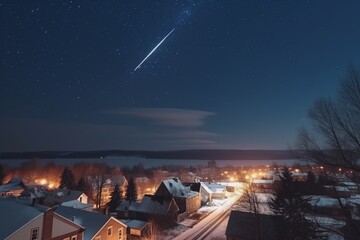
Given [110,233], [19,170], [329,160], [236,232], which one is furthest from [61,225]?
[19,170]

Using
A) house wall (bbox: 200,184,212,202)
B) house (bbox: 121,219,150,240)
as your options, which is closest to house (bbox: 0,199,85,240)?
house (bbox: 121,219,150,240)

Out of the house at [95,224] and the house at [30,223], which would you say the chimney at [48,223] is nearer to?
the house at [30,223]

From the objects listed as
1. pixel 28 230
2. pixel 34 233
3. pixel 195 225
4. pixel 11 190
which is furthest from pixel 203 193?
pixel 11 190

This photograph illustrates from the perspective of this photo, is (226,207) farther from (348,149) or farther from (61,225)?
(348,149)

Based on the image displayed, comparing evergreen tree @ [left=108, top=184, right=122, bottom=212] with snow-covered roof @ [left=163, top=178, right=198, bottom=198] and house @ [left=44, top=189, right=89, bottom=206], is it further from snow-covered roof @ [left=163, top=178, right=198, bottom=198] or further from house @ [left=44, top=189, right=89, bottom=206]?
snow-covered roof @ [left=163, top=178, right=198, bottom=198]

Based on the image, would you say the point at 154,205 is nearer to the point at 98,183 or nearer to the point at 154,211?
the point at 154,211

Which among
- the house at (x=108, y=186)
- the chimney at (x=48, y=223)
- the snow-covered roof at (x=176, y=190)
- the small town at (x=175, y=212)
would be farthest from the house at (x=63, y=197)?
the chimney at (x=48, y=223)
